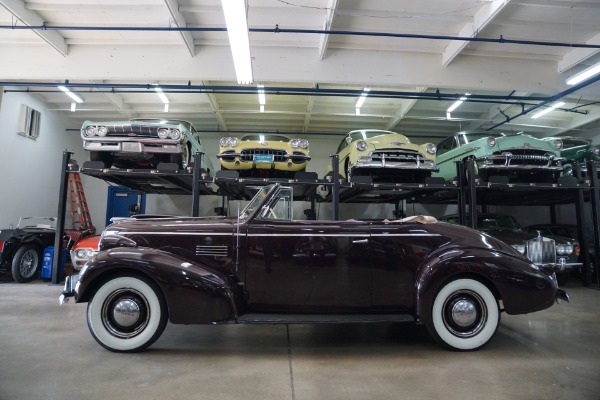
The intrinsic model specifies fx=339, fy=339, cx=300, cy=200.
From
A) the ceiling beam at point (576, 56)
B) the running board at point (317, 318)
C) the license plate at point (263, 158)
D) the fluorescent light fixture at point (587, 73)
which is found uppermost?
the ceiling beam at point (576, 56)

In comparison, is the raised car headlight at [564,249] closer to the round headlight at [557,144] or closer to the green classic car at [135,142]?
the round headlight at [557,144]

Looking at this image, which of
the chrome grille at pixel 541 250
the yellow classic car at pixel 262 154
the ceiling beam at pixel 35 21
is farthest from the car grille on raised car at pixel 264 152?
the chrome grille at pixel 541 250

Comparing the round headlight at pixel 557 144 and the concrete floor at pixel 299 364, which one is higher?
the round headlight at pixel 557 144

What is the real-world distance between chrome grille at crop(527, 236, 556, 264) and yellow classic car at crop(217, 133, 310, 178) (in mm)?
4183

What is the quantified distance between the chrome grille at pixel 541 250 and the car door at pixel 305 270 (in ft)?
14.4

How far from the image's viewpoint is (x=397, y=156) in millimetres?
6211

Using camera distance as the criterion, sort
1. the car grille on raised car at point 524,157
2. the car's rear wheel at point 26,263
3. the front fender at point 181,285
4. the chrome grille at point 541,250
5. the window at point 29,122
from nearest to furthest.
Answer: the front fender at point 181,285 < the chrome grille at point 541,250 < the car grille on raised car at point 524,157 < the car's rear wheel at point 26,263 < the window at point 29,122

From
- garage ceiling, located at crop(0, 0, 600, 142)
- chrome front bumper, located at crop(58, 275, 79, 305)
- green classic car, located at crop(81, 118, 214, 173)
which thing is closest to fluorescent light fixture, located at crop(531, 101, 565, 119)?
garage ceiling, located at crop(0, 0, 600, 142)

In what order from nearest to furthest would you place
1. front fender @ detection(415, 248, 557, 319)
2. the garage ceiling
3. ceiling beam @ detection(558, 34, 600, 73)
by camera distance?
front fender @ detection(415, 248, 557, 319)
the garage ceiling
ceiling beam @ detection(558, 34, 600, 73)

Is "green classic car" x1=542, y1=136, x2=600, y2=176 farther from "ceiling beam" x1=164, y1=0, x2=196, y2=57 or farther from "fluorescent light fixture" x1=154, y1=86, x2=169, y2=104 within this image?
"fluorescent light fixture" x1=154, y1=86, x2=169, y2=104

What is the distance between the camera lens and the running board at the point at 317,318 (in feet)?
9.04

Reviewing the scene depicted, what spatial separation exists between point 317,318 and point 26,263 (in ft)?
23.2

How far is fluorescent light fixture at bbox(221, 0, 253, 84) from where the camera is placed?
13.2ft

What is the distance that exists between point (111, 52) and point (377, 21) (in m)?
5.22
